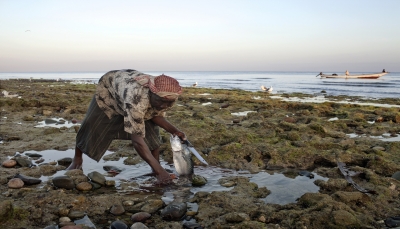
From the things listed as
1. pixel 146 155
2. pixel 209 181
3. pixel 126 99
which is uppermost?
pixel 126 99

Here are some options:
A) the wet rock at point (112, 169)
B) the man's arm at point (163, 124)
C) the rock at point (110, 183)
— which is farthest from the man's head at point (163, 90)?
the wet rock at point (112, 169)

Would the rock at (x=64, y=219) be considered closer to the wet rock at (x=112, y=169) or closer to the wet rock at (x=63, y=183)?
the wet rock at (x=63, y=183)

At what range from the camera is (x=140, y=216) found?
305cm

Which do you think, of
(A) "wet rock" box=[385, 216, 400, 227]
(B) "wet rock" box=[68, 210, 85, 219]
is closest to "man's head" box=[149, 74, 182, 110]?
(B) "wet rock" box=[68, 210, 85, 219]

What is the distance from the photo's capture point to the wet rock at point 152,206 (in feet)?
10.7

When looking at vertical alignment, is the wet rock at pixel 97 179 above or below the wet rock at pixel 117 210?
above

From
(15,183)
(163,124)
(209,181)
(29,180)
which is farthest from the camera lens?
(163,124)

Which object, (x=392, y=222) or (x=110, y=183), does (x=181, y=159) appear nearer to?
(x=110, y=183)

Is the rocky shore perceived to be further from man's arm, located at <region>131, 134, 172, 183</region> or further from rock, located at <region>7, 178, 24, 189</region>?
man's arm, located at <region>131, 134, 172, 183</region>

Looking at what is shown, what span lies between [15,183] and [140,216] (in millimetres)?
1716

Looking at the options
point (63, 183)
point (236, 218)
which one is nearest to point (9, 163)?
point (63, 183)

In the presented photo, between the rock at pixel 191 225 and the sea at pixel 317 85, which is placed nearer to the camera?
the rock at pixel 191 225

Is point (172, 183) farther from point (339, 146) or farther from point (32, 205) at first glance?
point (339, 146)

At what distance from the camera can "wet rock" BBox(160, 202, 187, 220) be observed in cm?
312
